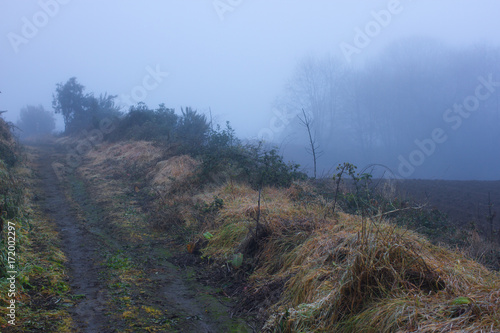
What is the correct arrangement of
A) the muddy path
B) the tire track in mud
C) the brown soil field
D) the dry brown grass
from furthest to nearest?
the brown soil field → the muddy path → the tire track in mud → the dry brown grass

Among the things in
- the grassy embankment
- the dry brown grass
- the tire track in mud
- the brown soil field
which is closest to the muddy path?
the tire track in mud

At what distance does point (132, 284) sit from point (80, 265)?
994 millimetres

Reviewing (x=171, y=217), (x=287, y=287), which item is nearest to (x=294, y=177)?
(x=171, y=217)

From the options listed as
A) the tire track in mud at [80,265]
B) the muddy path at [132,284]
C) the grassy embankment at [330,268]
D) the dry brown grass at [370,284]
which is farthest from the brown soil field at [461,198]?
the tire track in mud at [80,265]

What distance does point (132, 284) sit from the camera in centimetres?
428

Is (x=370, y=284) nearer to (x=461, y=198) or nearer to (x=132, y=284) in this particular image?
(x=132, y=284)

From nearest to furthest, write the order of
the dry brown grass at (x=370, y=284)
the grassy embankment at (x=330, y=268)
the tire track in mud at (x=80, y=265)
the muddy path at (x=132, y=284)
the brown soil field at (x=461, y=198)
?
the dry brown grass at (x=370, y=284)
the grassy embankment at (x=330, y=268)
the tire track in mud at (x=80, y=265)
the muddy path at (x=132, y=284)
the brown soil field at (x=461, y=198)

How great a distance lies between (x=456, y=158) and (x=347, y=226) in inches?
1594

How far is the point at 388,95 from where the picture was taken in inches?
1689

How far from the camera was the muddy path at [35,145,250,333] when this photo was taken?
3.42m

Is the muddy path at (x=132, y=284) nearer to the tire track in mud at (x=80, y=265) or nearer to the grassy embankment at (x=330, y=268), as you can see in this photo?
the tire track in mud at (x=80, y=265)

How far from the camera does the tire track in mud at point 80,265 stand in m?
3.30

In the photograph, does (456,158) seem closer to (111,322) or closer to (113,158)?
(113,158)

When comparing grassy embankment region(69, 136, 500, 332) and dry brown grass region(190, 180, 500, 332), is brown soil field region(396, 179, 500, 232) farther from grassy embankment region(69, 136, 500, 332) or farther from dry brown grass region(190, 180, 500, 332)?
dry brown grass region(190, 180, 500, 332)
